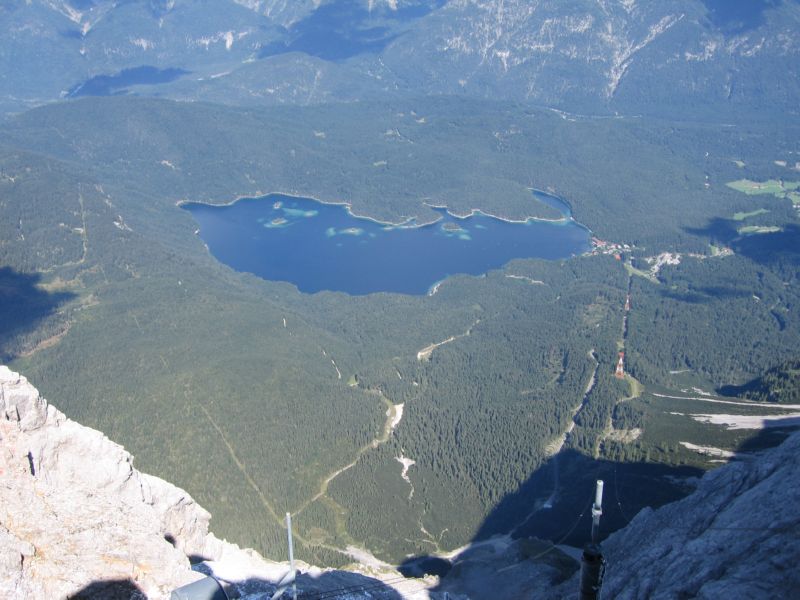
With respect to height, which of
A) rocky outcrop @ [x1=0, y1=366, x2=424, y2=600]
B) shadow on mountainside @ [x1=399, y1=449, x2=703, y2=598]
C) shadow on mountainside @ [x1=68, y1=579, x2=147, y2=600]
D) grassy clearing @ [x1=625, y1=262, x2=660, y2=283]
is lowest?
shadow on mountainside @ [x1=399, y1=449, x2=703, y2=598]

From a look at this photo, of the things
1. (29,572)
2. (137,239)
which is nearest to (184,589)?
(29,572)

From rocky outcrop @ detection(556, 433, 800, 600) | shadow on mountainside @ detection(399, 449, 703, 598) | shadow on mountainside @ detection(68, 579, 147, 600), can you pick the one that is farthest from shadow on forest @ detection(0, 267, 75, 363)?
rocky outcrop @ detection(556, 433, 800, 600)

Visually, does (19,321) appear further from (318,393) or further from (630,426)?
(630,426)

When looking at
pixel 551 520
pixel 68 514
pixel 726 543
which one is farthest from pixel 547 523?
pixel 68 514

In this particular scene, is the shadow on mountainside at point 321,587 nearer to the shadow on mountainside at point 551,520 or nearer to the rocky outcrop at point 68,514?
the rocky outcrop at point 68,514

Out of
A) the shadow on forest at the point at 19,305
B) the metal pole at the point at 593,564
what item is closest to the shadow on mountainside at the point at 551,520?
the metal pole at the point at 593,564

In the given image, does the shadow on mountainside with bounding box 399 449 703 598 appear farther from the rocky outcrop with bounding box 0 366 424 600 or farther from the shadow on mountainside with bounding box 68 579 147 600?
the shadow on mountainside with bounding box 68 579 147 600
